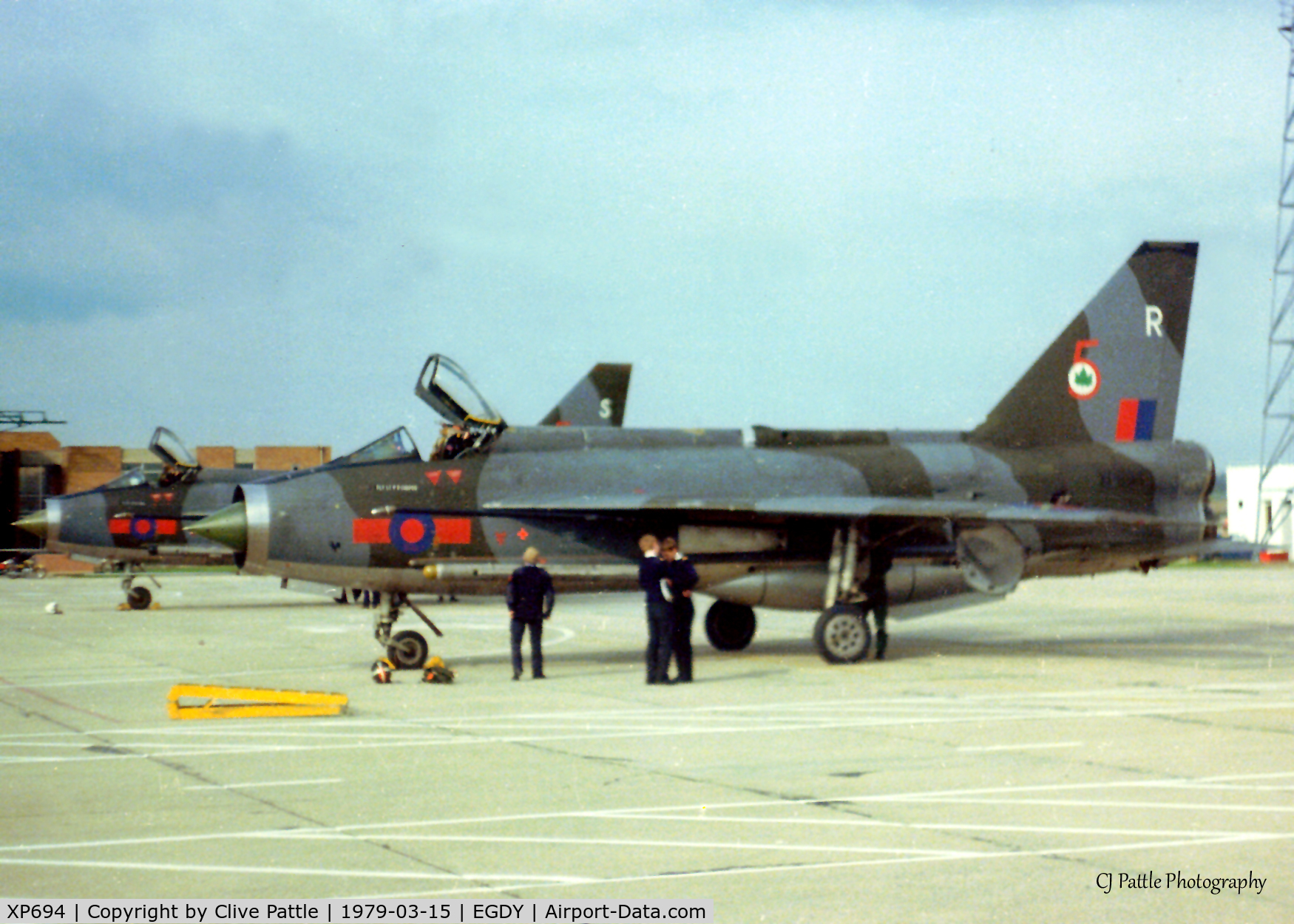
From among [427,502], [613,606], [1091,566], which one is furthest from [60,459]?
[1091,566]

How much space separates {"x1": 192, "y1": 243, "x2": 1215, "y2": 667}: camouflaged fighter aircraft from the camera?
15.0m

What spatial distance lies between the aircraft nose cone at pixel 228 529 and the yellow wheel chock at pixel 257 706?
3.19m

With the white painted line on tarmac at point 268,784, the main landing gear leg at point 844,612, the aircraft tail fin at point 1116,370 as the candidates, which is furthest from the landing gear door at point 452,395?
the white painted line on tarmac at point 268,784

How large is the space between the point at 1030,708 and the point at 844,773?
147 inches

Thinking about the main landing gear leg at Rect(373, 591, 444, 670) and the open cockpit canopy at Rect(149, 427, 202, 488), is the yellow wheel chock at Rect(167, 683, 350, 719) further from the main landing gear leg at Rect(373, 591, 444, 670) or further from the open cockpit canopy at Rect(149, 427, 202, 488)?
the open cockpit canopy at Rect(149, 427, 202, 488)

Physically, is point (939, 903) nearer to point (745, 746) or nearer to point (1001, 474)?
point (745, 746)

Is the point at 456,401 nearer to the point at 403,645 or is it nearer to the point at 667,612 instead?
the point at 403,645

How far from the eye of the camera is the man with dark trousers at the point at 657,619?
530 inches

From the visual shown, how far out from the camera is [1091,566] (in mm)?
16422

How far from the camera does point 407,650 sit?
1515cm

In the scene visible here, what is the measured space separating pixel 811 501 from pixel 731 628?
3.01 m

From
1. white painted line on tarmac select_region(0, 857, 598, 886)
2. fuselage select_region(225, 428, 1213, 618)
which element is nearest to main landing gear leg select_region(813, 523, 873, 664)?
fuselage select_region(225, 428, 1213, 618)

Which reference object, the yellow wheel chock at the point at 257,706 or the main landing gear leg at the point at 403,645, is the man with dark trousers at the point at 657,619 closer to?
the main landing gear leg at the point at 403,645

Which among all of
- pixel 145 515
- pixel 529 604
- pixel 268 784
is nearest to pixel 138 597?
pixel 145 515
